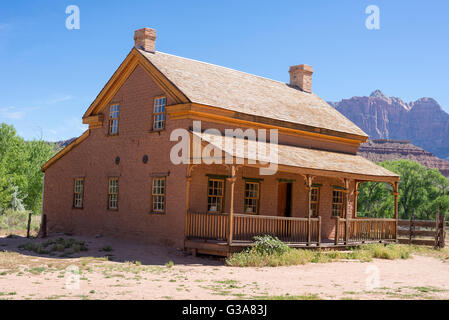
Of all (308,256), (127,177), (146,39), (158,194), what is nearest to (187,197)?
(158,194)

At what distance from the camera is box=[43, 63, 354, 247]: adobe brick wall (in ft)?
63.6

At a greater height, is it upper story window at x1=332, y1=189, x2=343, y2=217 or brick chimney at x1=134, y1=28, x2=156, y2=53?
brick chimney at x1=134, y1=28, x2=156, y2=53

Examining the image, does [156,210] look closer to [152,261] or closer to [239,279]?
[152,261]

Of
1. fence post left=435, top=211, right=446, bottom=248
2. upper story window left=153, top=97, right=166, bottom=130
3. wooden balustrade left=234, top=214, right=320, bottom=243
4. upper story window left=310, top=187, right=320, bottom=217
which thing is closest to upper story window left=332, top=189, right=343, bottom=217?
upper story window left=310, top=187, right=320, bottom=217

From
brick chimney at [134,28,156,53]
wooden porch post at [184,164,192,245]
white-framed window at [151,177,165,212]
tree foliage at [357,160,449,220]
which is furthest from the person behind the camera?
tree foliage at [357,160,449,220]

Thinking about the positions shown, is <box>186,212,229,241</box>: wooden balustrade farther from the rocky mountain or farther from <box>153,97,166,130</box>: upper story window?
the rocky mountain

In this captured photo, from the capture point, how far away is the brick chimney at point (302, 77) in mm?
29344

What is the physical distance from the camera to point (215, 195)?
65.0 feet

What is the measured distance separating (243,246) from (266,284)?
5.20 m

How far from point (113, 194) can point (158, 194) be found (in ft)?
10.3

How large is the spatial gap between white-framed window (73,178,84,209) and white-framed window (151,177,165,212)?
5.22 metres

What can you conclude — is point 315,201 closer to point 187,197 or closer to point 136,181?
point 187,197

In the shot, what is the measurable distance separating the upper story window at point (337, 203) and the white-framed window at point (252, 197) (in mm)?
4996

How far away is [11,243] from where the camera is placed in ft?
66.8
